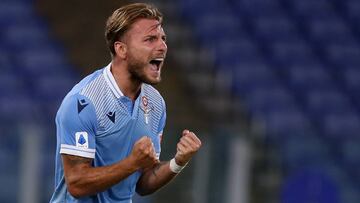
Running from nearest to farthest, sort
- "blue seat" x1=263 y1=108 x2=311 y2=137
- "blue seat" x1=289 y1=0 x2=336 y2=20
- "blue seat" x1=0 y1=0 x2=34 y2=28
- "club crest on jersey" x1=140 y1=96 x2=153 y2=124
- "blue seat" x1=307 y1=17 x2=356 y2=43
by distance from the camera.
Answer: "club crest on jersey" x1=140 y1=96 x2=153 y2=124, "blue seat" x1=263 y1=108 x2=311 y2=137, "blue seat" x1=0 y1=0 x2=34 y2=28, "blue seat" x1=307 y1=17 x2=356 y2=43, "blue seat" x1=289 y1=0 x2=336 y2=20

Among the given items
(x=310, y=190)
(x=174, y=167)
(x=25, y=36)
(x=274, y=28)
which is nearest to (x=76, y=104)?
(x=174, y=167)

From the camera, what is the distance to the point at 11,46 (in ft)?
36.3

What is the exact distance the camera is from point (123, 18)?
4809 millimetres

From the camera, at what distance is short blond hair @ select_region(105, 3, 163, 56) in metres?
4.81

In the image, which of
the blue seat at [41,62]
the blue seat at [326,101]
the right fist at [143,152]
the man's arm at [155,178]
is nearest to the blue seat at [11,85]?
the blue seat at [41,62]

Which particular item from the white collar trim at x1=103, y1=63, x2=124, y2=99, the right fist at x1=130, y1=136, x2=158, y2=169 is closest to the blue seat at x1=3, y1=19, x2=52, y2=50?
the white collar trim at x1=103, y1=63, x2=124, y2=99

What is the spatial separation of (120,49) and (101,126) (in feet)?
1.21

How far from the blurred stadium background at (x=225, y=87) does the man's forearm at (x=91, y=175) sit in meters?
3.61

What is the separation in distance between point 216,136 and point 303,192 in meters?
2.44

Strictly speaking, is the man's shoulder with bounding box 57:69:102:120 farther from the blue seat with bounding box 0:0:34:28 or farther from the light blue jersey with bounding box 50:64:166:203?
the blue seat with bounding box 0:0:34:28

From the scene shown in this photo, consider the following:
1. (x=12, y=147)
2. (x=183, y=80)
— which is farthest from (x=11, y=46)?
(x=12, y=147)

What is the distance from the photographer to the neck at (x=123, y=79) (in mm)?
4949

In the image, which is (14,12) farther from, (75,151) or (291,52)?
(75,151)

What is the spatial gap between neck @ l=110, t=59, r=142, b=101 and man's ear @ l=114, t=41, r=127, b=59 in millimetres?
62
